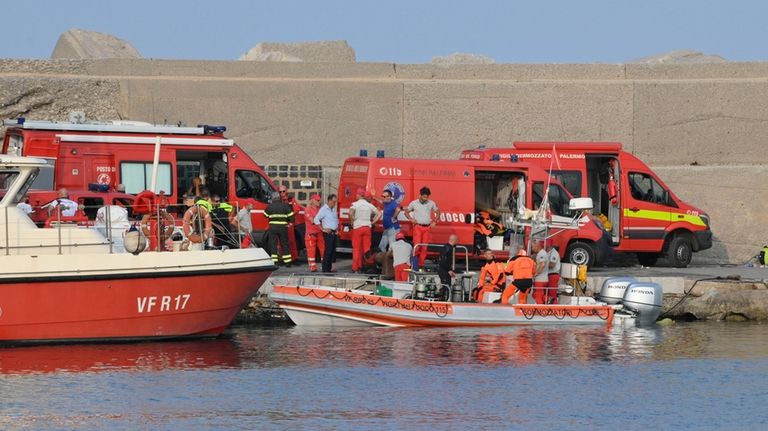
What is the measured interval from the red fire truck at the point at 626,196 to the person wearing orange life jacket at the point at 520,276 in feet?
13.4

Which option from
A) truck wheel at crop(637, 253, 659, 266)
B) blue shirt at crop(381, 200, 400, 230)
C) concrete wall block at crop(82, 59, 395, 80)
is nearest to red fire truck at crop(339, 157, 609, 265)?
blue shirt at crop(381, 200, 400, 230)

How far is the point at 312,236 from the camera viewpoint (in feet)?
80.5

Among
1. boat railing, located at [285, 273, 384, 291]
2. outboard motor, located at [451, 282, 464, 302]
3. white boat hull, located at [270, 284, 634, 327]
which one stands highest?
boat railing, located at [285, 273, 384, 291]

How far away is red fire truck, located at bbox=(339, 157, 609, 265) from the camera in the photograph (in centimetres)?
2427

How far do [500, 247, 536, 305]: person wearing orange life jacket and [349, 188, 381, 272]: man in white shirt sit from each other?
109 inches

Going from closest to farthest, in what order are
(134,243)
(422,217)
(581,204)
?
(134,243) < (581,204) < (422,217)

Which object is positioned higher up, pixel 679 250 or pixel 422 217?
pixel 422 217

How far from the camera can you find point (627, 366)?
1906cm

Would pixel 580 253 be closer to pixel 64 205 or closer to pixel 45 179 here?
pixel 64 205

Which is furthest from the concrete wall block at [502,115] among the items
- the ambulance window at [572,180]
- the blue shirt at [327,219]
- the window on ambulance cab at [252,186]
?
the blue shirt at [327,219]

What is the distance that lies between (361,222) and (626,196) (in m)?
4.85

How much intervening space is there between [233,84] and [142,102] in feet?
5.89

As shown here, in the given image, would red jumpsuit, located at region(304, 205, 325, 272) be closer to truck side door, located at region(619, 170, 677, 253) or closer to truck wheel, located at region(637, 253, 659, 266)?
truck side door, located at region(619, 170, 677, 253)

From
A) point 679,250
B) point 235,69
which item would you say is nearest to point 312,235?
point 679,250
